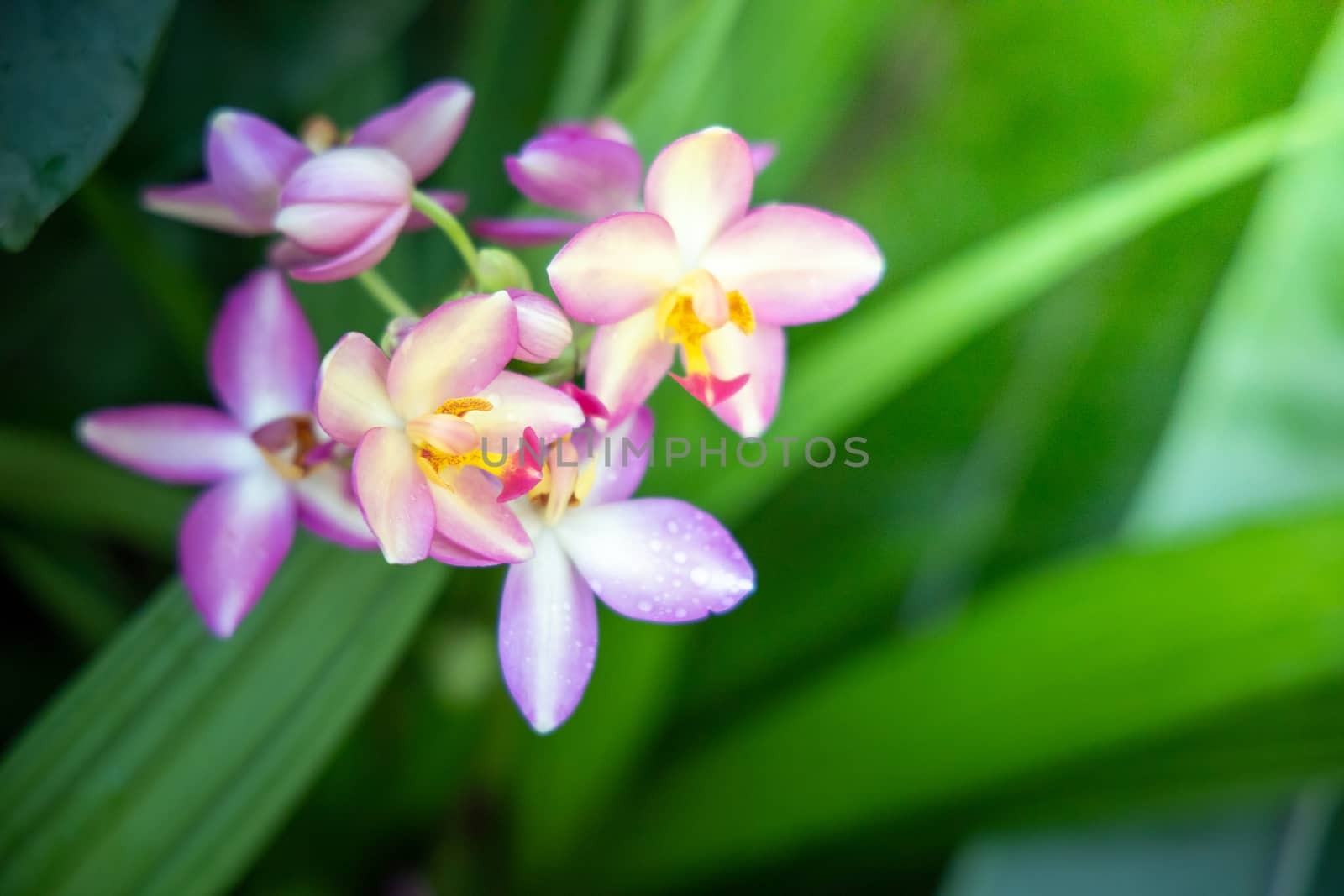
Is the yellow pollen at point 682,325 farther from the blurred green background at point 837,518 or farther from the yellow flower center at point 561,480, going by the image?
the blurred green background at point 837,518

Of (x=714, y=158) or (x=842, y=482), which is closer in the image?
(x=714, y=158)

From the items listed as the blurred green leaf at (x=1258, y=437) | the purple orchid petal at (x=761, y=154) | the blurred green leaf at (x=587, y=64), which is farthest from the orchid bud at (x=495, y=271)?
the blurred green leaf at (x=1258, y=437)

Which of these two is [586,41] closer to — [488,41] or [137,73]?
[488,41]

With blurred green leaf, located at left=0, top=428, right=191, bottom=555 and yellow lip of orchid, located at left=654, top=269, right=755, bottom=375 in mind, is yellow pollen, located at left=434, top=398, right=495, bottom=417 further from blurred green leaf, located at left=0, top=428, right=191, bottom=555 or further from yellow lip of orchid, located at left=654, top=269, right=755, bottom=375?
blurred green leaf, located at left=0, top=428, right=191, bottom=555

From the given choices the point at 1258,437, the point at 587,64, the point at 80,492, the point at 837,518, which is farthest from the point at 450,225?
the point at 1258,437

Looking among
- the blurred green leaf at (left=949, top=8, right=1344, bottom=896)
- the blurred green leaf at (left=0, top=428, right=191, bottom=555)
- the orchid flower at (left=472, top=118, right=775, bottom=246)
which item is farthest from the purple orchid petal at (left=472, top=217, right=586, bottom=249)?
the blurred green leaf at (left=949, top=8, right=1344, bottom=896)

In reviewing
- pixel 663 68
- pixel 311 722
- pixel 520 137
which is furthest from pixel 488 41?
pixel 311 722

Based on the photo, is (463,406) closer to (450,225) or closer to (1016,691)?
(450,225)
